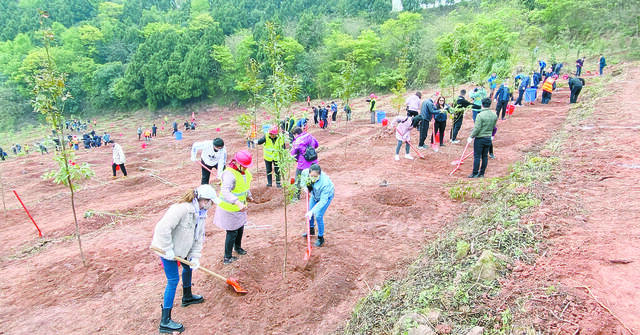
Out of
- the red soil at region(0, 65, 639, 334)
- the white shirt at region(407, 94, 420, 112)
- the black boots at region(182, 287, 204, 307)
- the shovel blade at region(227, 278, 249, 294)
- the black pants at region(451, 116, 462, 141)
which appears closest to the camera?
the red soil at region(0, 65, 639, 334)

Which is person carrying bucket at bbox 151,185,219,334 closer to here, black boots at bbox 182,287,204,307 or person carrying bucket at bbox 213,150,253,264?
black boots at bbox 182,287,204,307

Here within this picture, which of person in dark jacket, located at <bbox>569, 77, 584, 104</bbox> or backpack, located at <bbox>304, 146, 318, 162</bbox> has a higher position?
person in dark jacket, located at <bbox>569, 77, 584, 104</bbox>

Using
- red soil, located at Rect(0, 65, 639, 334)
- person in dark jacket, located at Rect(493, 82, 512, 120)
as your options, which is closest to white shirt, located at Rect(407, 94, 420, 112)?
red soil, located at Rect(0, 65, 639, 334)

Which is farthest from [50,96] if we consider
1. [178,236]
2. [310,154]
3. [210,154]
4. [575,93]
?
Result: [575,93]

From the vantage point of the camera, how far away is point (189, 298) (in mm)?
4699

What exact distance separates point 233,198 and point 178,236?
103cm

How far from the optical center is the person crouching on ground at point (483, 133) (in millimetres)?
7867

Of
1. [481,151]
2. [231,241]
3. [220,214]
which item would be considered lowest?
[231,241]

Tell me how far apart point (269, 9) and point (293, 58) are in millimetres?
19656

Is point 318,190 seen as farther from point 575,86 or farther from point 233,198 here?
point 575,86

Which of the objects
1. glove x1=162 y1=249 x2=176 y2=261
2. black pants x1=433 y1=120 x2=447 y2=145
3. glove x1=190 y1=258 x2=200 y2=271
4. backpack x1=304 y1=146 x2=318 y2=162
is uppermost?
backpack x1=304 y1=146 x2=318 y2=162

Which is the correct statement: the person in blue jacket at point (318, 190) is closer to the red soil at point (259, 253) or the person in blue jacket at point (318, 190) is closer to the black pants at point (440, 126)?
the red soil at point (259, 253)

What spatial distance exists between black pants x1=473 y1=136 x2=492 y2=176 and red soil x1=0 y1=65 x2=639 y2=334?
0.44m

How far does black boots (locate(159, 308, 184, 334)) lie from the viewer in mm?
4230
